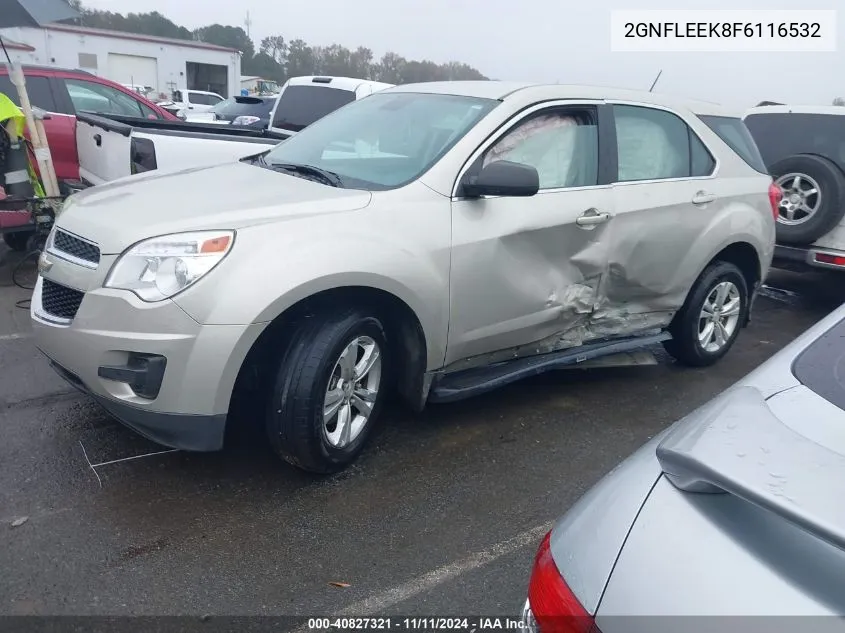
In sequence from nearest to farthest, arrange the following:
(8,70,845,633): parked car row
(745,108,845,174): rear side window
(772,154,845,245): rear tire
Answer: (8,70,845,633): parked car row
(772,154,845,245): rear tire
(745,108,845,174): rear side window

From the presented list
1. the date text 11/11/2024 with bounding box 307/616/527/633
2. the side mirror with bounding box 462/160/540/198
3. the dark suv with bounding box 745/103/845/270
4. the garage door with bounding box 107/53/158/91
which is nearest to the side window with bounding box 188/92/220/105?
the garage door with bounding box 107/53/158/91

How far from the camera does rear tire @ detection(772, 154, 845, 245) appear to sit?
20.9ft

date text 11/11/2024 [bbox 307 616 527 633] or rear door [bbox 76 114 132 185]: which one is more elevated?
rear door [bbox 76 114 132 185]

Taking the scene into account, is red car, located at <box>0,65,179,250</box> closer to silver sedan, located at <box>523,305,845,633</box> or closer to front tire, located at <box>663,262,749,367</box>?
front tire, located at <box>663,262,749,367</box>

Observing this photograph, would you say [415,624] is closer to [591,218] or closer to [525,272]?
[525,272]

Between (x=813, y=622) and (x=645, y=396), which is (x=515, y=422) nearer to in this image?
(x=645, y=396)

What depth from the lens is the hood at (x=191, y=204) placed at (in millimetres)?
2963

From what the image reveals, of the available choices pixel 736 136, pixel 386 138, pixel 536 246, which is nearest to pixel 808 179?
pixel 736 136

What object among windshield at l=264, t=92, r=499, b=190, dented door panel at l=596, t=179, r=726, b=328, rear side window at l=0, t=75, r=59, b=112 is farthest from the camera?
rear side window at l=0, t=75, r=59, b=112

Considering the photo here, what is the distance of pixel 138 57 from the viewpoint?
3731 cm

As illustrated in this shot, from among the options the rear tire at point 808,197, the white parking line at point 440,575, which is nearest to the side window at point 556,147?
the white parking line at point 440,575

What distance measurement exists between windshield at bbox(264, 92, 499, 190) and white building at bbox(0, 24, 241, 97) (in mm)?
33014

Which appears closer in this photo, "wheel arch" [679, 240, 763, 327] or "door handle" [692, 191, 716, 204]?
"door handle" [692, 191, 716, 204]

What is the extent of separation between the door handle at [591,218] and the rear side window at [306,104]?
5.32m
